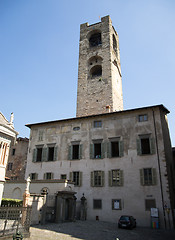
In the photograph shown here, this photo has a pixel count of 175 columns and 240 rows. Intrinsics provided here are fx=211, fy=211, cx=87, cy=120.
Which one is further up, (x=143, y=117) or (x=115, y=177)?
(x=143, y=117)

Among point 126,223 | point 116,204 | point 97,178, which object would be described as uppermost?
point 97,178

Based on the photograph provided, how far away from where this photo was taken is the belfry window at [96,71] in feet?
121

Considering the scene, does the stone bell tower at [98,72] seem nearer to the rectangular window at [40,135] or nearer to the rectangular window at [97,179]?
the rectangular window at [40,135]

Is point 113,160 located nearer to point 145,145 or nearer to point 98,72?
point 145,145

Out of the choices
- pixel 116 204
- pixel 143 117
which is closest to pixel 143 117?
pixel 143 117

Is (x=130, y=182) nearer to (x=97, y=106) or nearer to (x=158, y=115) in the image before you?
(x=158, y=115)

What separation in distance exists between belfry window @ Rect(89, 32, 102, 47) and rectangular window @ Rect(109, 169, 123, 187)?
85.9 feet

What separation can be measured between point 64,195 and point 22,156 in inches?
683

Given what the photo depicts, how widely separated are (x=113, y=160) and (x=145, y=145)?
3.76 meters

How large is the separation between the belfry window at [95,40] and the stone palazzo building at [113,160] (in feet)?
51.2

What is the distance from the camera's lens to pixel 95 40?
133ft

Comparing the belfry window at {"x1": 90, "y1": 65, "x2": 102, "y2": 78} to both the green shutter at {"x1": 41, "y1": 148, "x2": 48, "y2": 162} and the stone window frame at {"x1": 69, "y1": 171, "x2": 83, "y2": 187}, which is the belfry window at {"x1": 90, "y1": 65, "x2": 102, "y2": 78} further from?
the stone window frame at {"x1": 69, "y1": 171, "x2": 83, "y2": 187}

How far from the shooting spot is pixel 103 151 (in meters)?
23.3

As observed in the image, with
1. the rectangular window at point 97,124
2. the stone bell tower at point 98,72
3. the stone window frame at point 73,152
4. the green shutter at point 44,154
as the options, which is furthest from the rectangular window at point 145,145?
the green shutter at point 44,154
